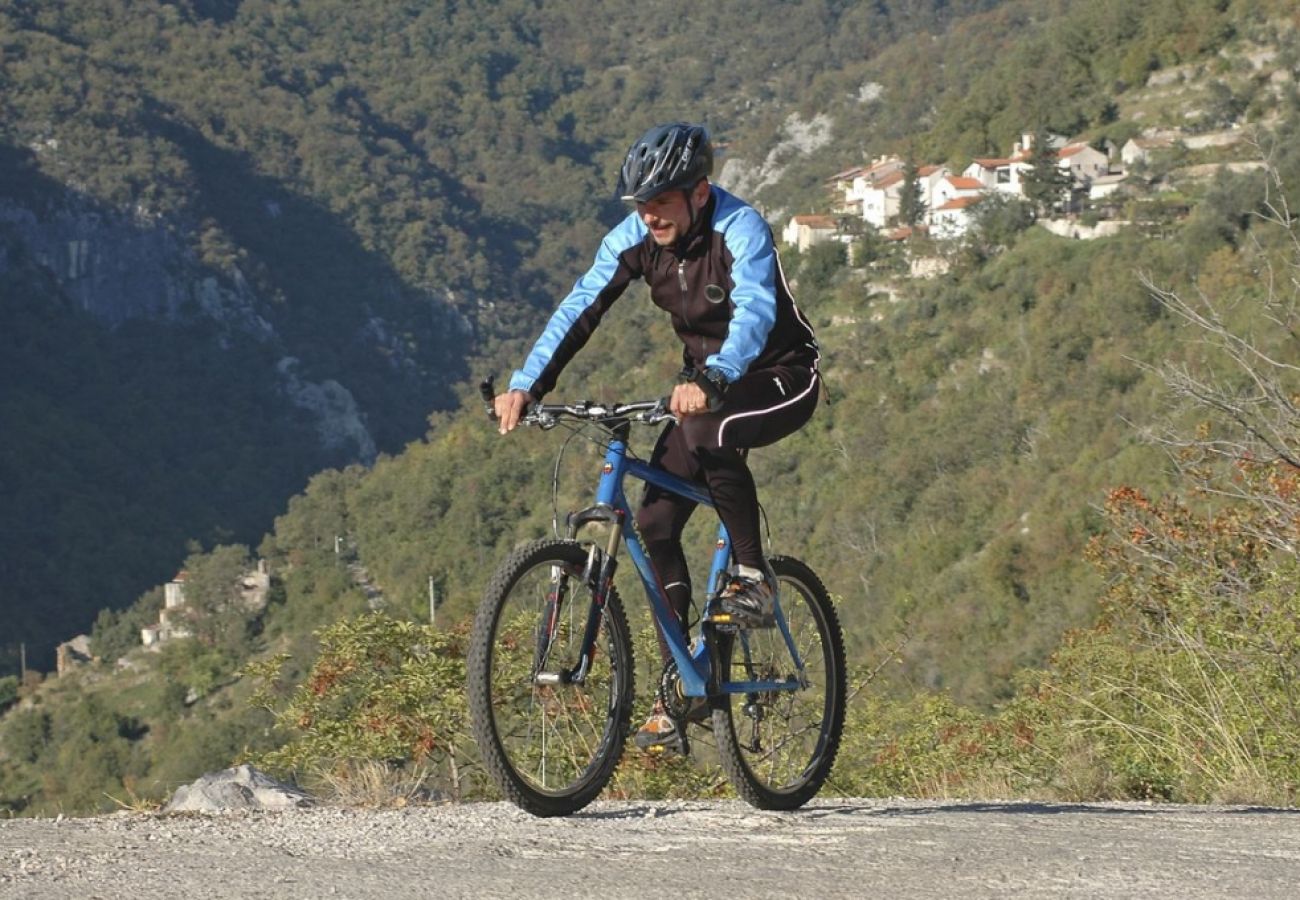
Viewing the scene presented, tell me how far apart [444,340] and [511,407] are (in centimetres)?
15789

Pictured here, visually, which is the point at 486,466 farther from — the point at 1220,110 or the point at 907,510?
the point at 1220,110

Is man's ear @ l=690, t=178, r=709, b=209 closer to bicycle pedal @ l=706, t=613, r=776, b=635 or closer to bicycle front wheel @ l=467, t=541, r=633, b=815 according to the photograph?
bicycle front wheel @ l=467, t=541, r=633, b=815

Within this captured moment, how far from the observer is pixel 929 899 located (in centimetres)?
360

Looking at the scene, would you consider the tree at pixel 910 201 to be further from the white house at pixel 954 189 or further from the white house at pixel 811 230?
the white house at pixel 811 230

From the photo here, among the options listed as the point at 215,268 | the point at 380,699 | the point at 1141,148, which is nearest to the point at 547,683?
the point at 380,699

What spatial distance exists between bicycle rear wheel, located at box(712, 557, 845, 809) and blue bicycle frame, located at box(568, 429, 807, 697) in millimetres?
60

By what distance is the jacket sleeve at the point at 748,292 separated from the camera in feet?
14.7

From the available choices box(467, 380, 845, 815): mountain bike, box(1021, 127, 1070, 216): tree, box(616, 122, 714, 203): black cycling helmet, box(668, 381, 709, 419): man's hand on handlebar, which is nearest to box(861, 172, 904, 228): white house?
box(1021, 127, 1070, 216): tree

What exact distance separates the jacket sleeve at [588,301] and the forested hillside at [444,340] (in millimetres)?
3242

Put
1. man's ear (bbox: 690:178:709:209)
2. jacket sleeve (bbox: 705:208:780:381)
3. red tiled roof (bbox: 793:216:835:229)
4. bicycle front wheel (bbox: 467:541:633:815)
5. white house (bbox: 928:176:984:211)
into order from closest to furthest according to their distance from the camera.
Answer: bicycle front wheel (bbox: 467:541:633:815) → jacket sleeve (bbox: 705:208:780:381) → man's ear (bbox: 690:178:709:209) → white house (bbox: 928:176:984:211) → red tiled roof (bbox: 793:216:835:229)

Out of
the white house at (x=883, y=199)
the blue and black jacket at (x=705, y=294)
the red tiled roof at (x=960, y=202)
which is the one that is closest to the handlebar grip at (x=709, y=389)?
the blue and black jacket at (x=705, y=294)

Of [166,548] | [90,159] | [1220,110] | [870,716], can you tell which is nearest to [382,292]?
[90,159]

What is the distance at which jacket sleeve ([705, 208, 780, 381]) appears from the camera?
448 centimetres

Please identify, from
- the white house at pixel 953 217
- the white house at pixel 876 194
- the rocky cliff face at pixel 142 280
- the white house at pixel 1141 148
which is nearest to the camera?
the white house at pixel 1141 148
